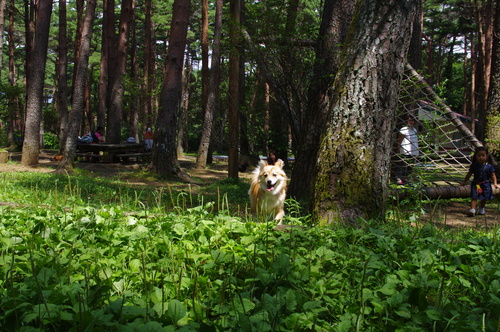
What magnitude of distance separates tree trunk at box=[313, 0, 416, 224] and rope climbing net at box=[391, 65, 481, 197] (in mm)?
1693

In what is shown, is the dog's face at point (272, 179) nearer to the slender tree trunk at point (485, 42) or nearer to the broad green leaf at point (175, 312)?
the broad green leaf at point (175, 312)

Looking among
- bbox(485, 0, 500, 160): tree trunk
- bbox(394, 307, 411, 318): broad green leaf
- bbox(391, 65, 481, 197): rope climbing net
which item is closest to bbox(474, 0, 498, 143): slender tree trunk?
bbox(485, 0, 500, 160): tree trunk

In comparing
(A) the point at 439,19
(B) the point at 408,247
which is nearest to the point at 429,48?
(A) the point at 439,19

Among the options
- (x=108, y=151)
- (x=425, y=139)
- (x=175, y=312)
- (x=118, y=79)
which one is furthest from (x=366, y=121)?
(x=118, y=79)

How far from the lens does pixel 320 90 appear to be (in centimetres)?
676

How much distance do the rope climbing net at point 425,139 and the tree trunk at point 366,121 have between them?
1693 millimetres

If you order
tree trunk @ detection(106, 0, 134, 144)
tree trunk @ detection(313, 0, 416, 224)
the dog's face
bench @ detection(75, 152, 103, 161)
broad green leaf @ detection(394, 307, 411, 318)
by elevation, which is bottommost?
broad green leaf @ detection(394, 307, 411, 318)

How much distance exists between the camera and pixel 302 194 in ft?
22.3

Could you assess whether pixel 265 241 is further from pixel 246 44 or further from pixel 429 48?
pixel 429 48

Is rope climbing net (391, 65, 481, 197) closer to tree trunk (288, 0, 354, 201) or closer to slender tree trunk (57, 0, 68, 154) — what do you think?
tree trunk (288, 0, 354, 201)

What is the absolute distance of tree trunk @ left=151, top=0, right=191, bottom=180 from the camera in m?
11.7

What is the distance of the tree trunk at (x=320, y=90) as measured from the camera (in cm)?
667

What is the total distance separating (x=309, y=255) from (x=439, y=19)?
33.8m

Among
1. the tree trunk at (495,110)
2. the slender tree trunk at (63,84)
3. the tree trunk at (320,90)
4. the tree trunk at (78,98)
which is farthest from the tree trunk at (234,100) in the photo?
the slender tree trunk at (63,84)
